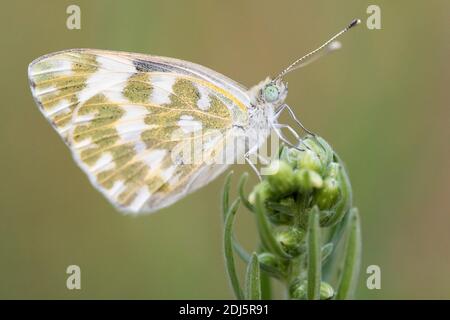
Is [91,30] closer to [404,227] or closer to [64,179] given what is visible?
[64,179]

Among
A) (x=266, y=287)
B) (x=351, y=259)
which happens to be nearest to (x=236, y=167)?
(x=266, y=287)

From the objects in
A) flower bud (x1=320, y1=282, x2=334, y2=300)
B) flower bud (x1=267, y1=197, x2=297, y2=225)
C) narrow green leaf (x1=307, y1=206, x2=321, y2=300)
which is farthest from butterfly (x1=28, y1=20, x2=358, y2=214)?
narrow green leaf (x1=307, y1=206, x2=321, y2=300)

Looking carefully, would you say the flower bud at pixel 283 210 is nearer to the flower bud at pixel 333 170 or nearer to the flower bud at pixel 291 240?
the flower bud at pixel 291 240

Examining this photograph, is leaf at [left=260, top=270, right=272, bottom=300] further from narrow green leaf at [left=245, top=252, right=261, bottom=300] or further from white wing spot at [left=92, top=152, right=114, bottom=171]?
white wing spot at [left=92, top=152, right=114, bottom=171]

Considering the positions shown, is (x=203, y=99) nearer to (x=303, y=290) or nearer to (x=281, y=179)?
(x=281, y=179)

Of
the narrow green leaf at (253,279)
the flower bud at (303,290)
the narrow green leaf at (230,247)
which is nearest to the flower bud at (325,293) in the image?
the flower bud at (303,290)
